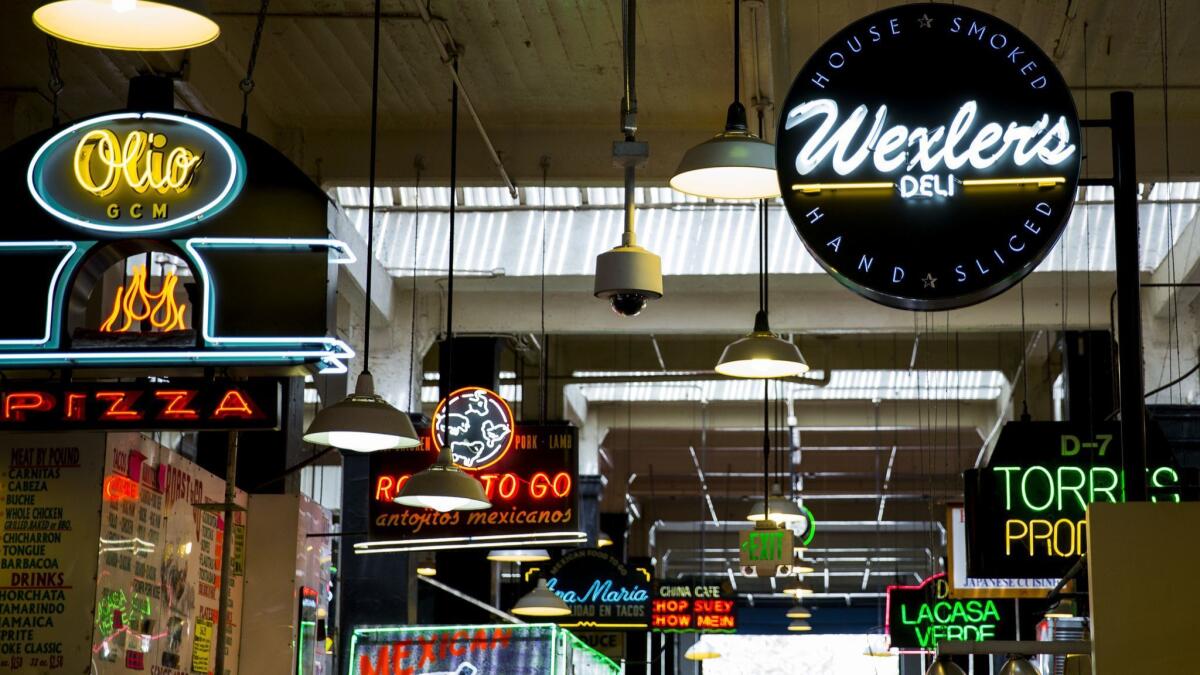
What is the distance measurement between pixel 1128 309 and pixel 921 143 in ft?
2.92

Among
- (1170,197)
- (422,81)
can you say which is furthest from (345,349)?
(1170,197)

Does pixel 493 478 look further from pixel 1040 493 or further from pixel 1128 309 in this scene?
pixel 1128 309

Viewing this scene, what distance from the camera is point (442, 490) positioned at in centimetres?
907

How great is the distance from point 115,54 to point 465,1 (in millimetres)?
2461

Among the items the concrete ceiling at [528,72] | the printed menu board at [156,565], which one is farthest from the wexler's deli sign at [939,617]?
the printed menu board at [156,565]

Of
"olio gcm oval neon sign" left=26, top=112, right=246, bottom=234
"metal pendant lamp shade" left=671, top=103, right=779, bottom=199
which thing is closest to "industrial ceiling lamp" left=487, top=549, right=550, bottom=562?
"olio gcm oval neon sign" left=26, top=112, right=246, bottom=234

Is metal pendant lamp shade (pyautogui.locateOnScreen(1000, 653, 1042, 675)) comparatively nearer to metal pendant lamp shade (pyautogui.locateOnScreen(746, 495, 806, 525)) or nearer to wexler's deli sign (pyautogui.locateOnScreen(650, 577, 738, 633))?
metal pendant lamp shade (pyautogui.locateOnScreen(746, 495, 806, 525))

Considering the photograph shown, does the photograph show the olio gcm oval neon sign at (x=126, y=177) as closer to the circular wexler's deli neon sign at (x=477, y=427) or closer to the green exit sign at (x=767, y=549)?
the circular wexler's deli neon sign at (x=477, y=427)

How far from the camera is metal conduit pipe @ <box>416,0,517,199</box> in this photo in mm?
10363

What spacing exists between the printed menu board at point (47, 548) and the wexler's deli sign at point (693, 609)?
15.0 m

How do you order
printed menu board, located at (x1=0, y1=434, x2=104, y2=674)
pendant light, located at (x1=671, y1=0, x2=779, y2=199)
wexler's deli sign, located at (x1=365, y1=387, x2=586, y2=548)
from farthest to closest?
wexler's deli sign, located at (x1=365, y1=387, x2=586, y2=548)
printed menu board, located at (x1=0, y1=434, x2=104, y2=674)
pendant light, located at (x1=671, y1=0, x2=779, y2=199)

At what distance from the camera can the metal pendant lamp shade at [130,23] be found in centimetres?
499

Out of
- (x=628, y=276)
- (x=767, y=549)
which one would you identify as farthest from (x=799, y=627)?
(x=628, y=276)

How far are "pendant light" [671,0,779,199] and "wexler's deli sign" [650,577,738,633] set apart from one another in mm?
16686
